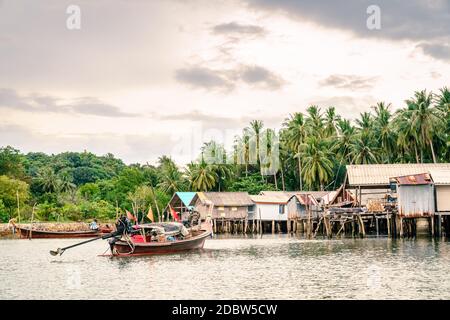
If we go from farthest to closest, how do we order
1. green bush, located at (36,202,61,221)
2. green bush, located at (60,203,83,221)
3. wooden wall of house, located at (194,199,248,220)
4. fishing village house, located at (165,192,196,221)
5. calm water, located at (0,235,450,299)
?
green bush, located at (60,203,83,221) → green bush, located at (36,202,61,221) → fishing village house, located at (165,192,196,221) → wooden wall of house, located at (194,199,248,220) → calm water, located at (0,235,450,299)

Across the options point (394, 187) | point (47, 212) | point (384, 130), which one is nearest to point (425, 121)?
point (384, 130)

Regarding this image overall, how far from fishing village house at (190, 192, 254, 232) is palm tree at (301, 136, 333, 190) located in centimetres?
761

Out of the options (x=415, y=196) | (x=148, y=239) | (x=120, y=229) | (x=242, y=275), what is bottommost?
(x=242, y=275)

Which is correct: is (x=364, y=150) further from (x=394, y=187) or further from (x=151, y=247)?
(x=151, y=247)

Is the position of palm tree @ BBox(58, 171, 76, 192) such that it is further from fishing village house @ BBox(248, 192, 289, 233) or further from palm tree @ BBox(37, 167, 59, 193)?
fishing village house @ BBox(248, 192, 289, 233)

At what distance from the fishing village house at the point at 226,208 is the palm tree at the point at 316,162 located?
25.0 ft

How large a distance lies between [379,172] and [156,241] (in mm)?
21955

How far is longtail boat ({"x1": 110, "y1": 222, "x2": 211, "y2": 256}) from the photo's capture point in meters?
34.5

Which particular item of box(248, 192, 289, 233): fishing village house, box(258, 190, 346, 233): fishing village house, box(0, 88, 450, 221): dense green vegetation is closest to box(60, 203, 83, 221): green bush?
box(0, 88, 450, 221): dense green vegetation

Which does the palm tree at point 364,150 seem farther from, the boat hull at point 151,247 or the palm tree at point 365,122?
the boat hull at point 151,247

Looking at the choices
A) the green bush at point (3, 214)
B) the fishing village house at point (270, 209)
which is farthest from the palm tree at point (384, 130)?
the green bush at point (3, 214)

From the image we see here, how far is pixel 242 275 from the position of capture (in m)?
25.5
